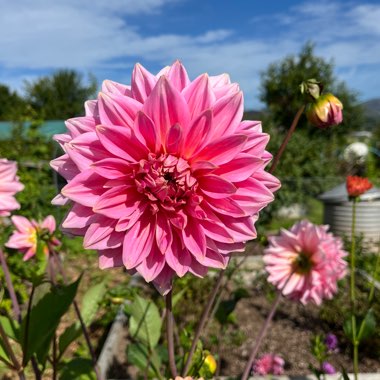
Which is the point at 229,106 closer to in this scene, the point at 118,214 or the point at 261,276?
the point at 118,214

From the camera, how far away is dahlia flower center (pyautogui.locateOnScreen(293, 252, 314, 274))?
147 cm

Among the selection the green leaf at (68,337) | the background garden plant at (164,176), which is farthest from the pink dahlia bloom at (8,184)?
the background garden plant at (164,176)

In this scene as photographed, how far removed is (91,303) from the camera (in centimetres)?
148

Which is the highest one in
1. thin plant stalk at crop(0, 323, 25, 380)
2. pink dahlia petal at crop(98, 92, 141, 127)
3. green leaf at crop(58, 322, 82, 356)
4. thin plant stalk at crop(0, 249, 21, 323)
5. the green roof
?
the green roof

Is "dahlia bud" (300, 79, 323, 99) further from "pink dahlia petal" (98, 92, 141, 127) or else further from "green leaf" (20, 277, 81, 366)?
"green leaf" (20, 277, 81, 366)

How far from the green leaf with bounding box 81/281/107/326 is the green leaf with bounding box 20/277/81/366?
0.40 m

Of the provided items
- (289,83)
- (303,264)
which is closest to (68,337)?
(303,264)

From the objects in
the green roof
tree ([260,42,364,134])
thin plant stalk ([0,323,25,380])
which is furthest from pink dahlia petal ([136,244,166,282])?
tree ([260,42,364,134])

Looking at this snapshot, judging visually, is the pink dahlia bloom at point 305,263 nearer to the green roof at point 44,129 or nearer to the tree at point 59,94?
the green roof at point 44,129

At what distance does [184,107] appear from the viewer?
2.19 feet

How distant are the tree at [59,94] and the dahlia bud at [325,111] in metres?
31.1

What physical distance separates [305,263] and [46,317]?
934 mm

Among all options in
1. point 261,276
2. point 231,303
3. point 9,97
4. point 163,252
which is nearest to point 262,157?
point 163,252

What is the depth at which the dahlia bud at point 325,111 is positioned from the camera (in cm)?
88
